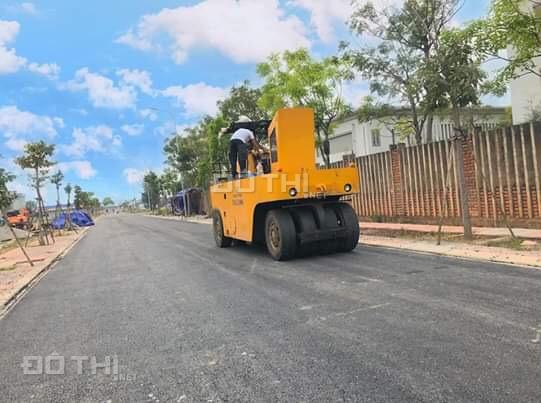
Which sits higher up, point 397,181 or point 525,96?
point 525,96

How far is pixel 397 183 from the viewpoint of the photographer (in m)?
15.5

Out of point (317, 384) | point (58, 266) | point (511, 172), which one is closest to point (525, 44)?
point (511, 172)

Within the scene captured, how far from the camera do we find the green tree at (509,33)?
8.11 m

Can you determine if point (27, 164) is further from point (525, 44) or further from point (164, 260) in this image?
point (525, 44)

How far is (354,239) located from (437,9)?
10.6 metres

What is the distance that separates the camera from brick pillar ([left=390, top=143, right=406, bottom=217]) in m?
15.2

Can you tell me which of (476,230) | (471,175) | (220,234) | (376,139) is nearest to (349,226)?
(476,230)

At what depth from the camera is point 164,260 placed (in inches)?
435

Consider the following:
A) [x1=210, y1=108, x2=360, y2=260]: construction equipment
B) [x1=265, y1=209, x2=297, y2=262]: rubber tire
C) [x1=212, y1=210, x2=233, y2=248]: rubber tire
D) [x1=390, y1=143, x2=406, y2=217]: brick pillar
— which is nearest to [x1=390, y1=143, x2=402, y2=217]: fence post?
[x1=390, y1=143, x2=406, y2=217]: brick pillar

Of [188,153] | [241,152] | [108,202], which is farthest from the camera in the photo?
[108,202]

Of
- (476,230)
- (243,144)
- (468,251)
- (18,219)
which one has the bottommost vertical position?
(468,251)

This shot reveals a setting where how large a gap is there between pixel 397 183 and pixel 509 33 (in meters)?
7.62

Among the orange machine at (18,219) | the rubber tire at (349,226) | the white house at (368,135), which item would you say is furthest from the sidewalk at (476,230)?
the orange machine at (18,219)

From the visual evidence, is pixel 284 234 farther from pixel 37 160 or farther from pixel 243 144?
pixel 37 160
